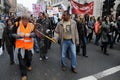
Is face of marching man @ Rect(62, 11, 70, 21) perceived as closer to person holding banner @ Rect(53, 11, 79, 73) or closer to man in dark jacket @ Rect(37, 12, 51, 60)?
person holding banner @ Rect(53, 11, 79, 73)

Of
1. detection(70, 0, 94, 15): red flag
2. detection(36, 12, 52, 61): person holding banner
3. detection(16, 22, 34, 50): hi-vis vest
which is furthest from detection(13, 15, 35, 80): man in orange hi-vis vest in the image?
detection(70, 0, 94, 15): red flag

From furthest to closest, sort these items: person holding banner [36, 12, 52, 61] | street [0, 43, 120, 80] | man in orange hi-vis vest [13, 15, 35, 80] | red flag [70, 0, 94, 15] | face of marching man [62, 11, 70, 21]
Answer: red flag [70, 0, 94, 15] → person holding banner [36, 12, 52, 61] → face of marching man [62, 11, 70, 21] → street [0, 43, 120, 80] → man in orange hi-vis vest [13, 15, 35, 80]

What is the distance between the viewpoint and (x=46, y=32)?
31.1ft

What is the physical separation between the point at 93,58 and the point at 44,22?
7.37 feet

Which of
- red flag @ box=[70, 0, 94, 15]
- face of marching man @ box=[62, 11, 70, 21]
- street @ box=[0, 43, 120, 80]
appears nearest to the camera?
street @ box=[0, 43, 120, 80]

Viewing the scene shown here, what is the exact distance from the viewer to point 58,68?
27.3 ft

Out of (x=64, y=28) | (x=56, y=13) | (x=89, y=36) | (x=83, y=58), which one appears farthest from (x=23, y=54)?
(x=56, y=13)

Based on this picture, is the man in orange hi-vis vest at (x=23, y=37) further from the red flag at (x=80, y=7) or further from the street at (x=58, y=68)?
the red flag at (x=80, y=7)

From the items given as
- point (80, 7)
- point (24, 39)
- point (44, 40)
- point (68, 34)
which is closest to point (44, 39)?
point (44, 40)

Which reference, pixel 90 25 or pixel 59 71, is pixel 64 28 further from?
pixel 90 25

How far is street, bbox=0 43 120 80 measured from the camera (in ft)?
24.5

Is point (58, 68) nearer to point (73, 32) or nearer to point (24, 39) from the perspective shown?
point (73, 32)

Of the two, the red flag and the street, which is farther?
the red flag

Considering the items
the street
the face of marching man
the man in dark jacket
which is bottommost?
the street
